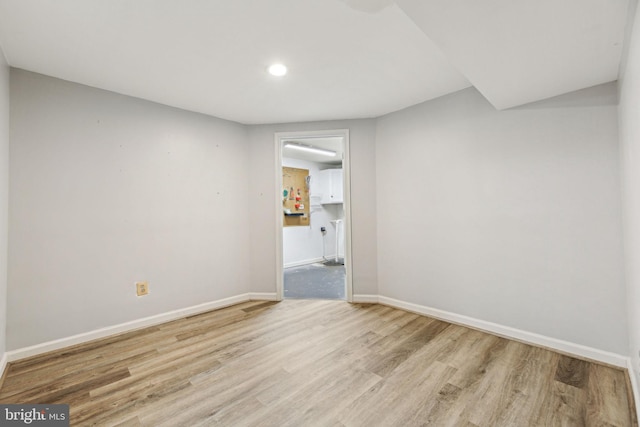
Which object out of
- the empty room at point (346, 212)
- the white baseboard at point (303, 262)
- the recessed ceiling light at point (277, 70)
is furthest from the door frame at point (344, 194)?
the white baseboard at point (303, 262)

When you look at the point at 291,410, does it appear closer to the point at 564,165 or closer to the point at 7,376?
the point at 7,376

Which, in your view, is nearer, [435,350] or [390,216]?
[435,350]

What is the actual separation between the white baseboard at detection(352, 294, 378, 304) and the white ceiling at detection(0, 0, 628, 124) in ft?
7.41

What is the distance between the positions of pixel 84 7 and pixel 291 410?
2443 mm

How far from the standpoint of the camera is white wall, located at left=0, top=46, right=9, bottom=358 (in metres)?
1.88

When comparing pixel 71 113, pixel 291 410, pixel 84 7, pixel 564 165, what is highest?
pixel 84 7

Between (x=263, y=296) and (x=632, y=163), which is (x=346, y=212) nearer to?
(x=263, y=296)

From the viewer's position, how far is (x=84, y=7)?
4.82 ft

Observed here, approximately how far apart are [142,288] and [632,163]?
3.72 meters

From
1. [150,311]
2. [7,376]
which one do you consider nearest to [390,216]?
[150,311]

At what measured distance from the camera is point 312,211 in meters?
6.23

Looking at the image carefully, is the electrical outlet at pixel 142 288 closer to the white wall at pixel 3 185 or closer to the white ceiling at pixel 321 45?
the white wall at pixel 3 185

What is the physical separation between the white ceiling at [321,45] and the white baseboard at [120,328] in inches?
83.9

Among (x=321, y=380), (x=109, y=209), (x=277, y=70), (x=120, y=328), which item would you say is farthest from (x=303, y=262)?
(x=277, y=70)
